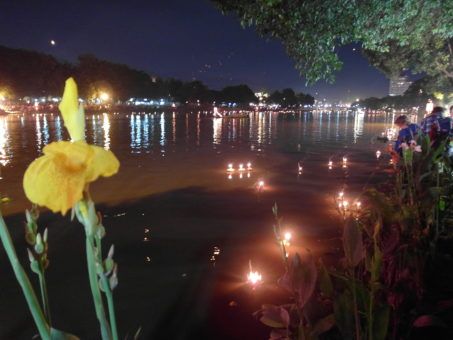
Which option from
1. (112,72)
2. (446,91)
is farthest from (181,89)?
(446,91)

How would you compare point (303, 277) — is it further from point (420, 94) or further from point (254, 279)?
point (420, 94)

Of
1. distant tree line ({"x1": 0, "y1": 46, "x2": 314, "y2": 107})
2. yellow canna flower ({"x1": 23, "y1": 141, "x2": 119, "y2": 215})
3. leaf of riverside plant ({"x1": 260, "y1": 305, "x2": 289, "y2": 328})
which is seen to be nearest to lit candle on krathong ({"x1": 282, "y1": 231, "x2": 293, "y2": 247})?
leaf of riverside plant ({"x1": 260, "y1": 305, "x2": 289, "y2": 328})

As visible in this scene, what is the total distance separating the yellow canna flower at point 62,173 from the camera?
88cm

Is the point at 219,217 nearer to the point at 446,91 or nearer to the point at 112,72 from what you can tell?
the point at 446,91

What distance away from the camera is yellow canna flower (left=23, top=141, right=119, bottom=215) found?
2.90 feet

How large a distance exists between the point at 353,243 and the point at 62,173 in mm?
1273

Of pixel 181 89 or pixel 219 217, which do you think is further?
pixel 181 89

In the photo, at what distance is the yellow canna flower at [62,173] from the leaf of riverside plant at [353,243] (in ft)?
3.81

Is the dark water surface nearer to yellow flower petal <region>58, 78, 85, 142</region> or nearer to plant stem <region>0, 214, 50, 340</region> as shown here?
plant stem <region>0, 214, 50, 340</region>

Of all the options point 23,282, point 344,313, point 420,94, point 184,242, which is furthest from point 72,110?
point 420,94

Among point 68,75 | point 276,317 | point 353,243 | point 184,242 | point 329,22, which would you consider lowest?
point 184,242

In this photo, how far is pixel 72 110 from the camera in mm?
908

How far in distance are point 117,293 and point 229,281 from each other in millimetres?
1436

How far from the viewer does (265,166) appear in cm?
1367
